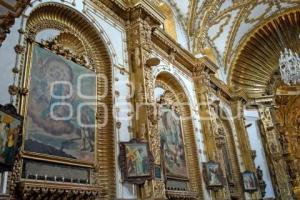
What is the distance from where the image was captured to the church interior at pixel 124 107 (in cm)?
500

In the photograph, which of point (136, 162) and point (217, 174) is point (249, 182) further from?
point (136, 162)

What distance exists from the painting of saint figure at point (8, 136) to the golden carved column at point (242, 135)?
10829 millimetres

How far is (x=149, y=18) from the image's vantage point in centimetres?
870

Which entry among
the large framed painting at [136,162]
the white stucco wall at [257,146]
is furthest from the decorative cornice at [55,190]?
the white stucco wall at [257,146]

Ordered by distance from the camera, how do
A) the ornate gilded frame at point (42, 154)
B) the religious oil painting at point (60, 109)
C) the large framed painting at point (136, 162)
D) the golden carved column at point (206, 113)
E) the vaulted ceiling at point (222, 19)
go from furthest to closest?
the vaulted ceiling at point (222, 19) → the golden carved column at point (206, 113) → the large framed painting at point (136, 162) → the religious oil painting at point (60, 109) → the ornate gilded frame at point (42, 154)

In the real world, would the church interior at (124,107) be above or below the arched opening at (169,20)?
below

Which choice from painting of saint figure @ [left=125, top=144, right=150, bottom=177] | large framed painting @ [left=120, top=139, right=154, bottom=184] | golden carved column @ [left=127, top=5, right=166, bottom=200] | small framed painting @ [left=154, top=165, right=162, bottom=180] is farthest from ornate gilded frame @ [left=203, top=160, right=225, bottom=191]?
painting of saint figure @ [left=125, top=144, right=150, bottom=177]

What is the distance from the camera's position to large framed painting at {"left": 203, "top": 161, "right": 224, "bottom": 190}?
934 cm

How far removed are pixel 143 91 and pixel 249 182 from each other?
7416 millimetres

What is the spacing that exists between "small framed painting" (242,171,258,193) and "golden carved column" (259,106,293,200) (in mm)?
2428

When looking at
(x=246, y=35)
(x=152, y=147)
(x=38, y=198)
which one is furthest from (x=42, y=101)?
(x=246, y=35)

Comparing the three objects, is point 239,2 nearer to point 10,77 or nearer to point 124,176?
point 124,176

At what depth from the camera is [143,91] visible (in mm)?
7477

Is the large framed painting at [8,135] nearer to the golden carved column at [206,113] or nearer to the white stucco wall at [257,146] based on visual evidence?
the golden carved column at [206,113]
